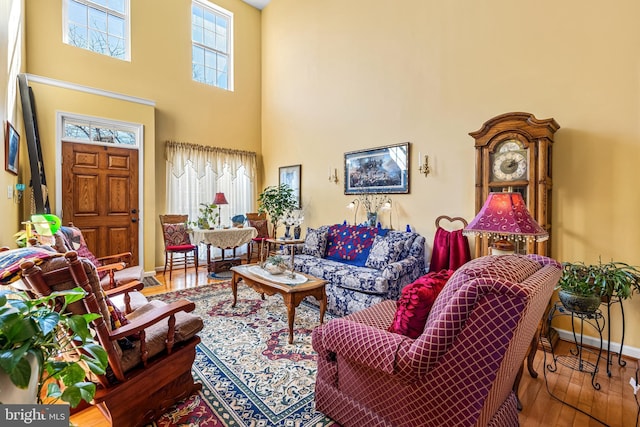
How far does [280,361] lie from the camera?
2391 millimetres

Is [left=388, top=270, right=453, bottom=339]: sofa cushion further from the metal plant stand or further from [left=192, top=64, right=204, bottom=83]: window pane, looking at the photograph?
[left=192, top=64, right=204, bottom=83]: window pane

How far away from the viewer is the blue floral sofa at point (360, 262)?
3.20 metres

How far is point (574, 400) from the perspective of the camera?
1.98m

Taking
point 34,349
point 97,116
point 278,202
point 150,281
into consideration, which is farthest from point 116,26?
point 34,349

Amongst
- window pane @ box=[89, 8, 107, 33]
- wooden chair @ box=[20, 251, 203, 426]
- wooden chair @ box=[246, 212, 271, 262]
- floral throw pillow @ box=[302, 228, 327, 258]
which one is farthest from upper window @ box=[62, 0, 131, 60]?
wooden chair @ box=[20, 251, 203, 426]

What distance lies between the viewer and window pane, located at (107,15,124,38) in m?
5.09

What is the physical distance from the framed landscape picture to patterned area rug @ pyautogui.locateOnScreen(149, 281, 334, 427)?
1998mm

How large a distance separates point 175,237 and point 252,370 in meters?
3.47

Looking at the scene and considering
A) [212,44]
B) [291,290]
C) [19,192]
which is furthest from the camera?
[212,44]

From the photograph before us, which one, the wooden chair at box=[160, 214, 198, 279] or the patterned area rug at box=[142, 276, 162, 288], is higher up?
the wooden chair at box=[160, 214, 198, 279]

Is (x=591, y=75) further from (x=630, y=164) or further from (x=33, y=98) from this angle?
(x=33, y=98)

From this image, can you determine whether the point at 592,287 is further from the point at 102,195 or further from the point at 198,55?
the point at 198,55

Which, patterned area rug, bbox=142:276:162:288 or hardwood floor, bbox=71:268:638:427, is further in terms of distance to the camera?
patterned area rug, bbox=142:276:162:288

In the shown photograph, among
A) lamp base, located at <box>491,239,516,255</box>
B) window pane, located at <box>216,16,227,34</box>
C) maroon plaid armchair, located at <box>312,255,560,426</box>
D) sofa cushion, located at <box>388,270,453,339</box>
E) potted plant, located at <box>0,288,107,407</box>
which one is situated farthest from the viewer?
window pane, located at <box>216,16,227,34</box>
